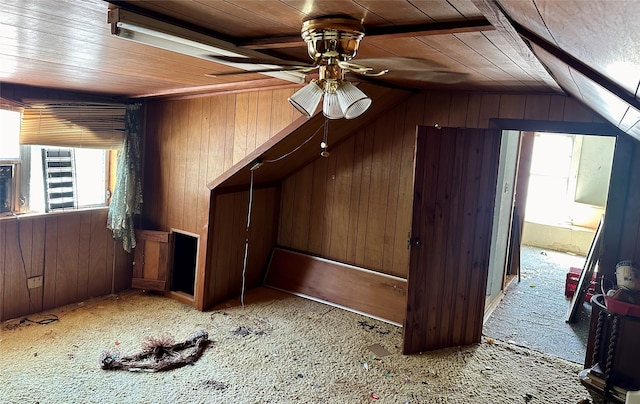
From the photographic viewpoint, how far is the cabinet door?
4.10 meters

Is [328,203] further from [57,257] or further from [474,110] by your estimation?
[57,257]

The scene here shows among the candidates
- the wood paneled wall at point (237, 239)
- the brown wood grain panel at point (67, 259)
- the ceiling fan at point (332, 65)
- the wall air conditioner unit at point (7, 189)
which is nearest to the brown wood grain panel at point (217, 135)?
the wood paneled wall at point (237, 239)

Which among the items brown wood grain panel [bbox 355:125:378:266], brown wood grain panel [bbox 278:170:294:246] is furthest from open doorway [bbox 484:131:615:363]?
brown wood grain panel [bbox 278:170:294:246]

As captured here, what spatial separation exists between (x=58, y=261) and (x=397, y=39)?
11.3 ft

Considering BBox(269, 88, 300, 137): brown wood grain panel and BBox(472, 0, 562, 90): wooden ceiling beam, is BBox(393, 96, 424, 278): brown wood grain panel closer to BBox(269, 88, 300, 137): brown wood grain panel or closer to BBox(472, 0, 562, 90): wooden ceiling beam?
BBox(269, 88, 300, 137): brown wood grain panel

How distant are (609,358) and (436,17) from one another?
2.17 meters

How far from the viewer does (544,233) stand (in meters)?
6.89

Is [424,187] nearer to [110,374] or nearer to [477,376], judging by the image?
[477,376]

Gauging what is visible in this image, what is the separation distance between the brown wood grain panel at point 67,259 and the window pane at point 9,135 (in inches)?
24.6

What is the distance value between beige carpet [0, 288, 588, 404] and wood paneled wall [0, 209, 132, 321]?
0.60 ft

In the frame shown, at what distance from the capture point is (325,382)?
2.82m

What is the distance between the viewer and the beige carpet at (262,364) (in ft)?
8.70

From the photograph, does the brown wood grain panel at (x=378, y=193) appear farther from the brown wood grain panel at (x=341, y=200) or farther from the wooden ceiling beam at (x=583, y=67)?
the wooden ceiling beam at (x=583, y=67)

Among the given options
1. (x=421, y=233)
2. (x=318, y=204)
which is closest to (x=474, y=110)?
(x=421, y=233)
